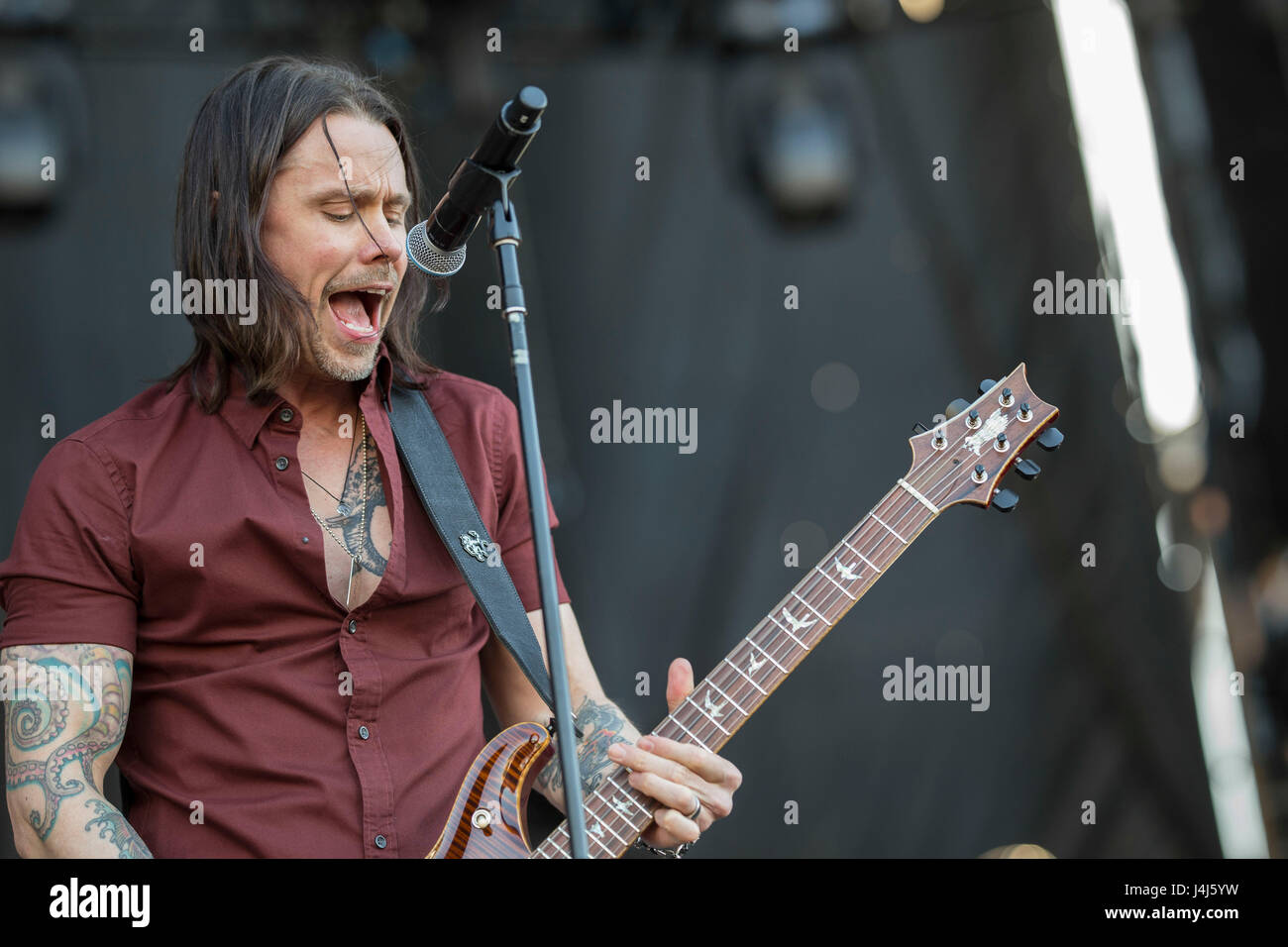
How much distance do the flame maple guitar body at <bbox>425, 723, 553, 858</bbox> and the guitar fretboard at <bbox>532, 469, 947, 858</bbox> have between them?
6 centimetres

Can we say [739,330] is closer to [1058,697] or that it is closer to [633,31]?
[633,31]

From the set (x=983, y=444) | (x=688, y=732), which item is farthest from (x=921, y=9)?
(x=688, y=732)

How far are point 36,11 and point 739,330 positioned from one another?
191cm

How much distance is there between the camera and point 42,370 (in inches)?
112

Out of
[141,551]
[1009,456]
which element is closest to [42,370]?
[141,551]

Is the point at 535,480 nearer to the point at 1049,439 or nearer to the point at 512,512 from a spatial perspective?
the point at 512,512

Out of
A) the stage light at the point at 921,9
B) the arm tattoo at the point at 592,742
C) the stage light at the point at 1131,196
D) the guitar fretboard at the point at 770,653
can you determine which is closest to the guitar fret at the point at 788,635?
the guitar fretboard at the point at 770,653

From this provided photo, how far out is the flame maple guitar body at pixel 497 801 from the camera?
1900 mm

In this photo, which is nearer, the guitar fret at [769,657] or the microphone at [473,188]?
the microphone at [473,188]

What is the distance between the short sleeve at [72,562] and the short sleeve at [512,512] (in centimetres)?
71

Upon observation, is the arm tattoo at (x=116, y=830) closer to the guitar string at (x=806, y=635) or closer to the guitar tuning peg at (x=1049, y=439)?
the guitar string at (x=806, y=635)

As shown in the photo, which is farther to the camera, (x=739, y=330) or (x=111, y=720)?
(x=739, y=330)

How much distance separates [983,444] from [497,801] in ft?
3.49

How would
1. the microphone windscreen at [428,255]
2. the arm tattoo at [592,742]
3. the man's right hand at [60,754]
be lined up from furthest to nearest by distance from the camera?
the arm tattoo at [592,742], the man's right hand at [60,754], the microphone windscreen at [428,255]
